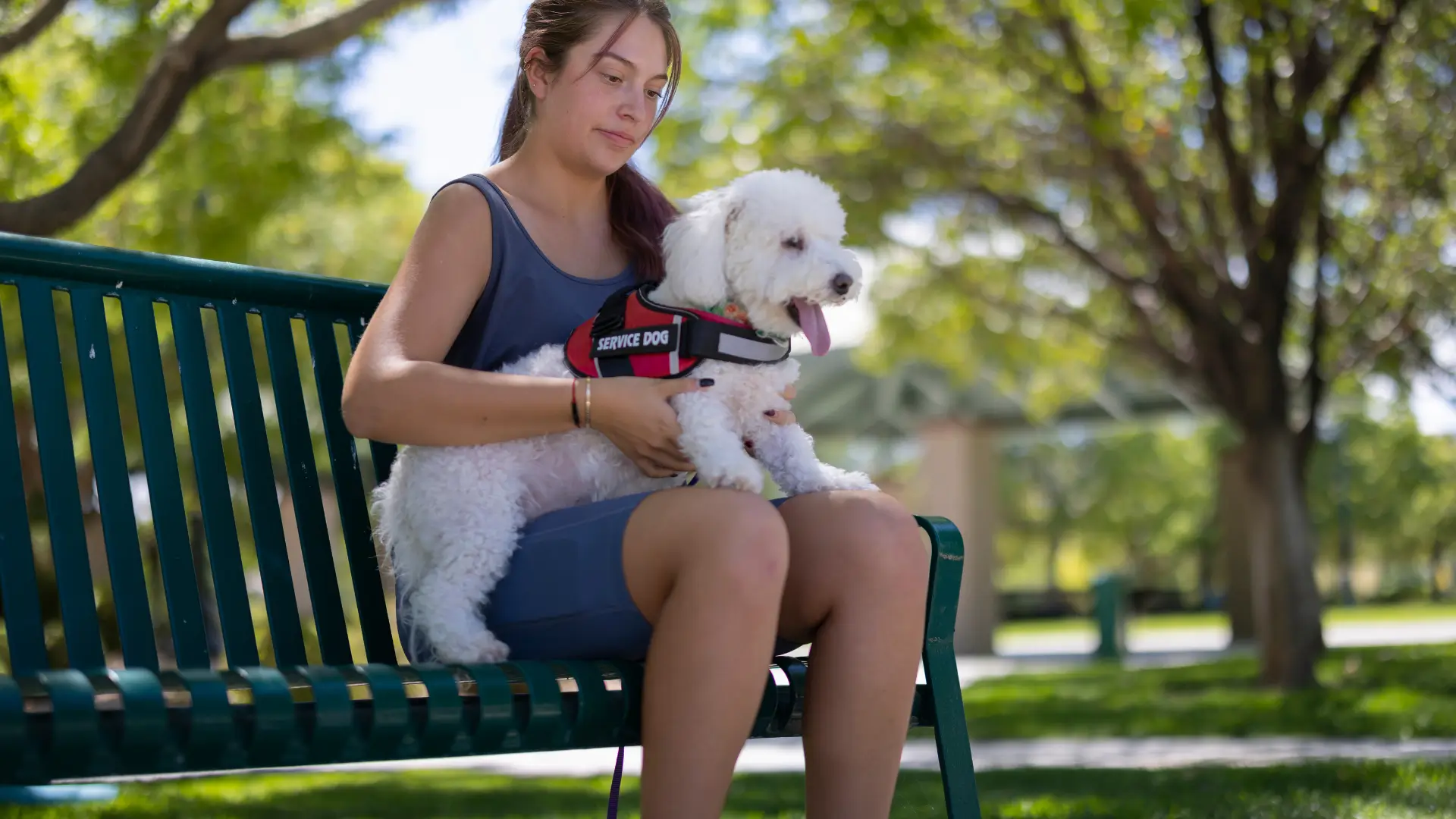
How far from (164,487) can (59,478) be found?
0.57ft

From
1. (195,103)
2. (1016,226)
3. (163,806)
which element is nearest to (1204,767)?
(163,806)

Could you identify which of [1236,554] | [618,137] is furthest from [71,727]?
[1236,554]

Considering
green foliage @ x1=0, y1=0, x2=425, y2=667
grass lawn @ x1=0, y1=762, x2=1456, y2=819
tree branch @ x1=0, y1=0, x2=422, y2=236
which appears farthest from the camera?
green foliage @ x1=0, y1=0, x2=425, y2=667

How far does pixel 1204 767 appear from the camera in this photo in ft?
20.0

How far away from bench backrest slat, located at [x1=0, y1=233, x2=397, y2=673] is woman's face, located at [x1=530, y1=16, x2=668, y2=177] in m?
0.57

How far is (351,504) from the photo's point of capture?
280 centimetres

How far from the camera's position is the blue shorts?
2168 mm

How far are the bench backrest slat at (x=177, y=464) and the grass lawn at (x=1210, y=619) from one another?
89.3ft

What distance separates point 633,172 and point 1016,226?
8.95m

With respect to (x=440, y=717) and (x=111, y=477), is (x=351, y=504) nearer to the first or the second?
(x=111, y=477)

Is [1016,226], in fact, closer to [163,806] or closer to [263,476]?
[163,806]

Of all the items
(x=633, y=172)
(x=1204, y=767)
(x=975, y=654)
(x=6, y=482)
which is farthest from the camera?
(x=975, y=654)

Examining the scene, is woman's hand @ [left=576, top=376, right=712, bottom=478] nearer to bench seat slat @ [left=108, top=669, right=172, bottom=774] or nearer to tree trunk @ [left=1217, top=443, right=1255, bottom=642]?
bench seat slat @ [left=108, top=669, right=172, bottom=774]

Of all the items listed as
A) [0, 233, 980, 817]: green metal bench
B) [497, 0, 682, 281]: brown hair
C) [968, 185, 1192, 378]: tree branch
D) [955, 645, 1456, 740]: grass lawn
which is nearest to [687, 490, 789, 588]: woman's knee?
[0, 233, 980, 817]: green metal bench
